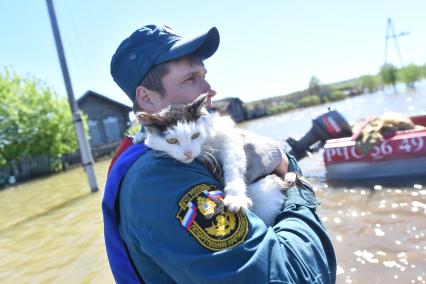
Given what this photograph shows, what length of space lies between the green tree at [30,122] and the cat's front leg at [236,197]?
2922 cm

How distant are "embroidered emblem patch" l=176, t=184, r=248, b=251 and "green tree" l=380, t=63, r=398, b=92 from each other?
75.5 m

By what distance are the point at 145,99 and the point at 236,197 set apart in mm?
888

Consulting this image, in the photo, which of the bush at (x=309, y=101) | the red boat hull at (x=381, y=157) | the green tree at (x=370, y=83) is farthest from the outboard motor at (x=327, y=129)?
the green tree at (x=370, y=83)

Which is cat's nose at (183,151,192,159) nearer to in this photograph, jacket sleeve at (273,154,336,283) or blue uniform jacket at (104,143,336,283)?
blue uniform jacket at (104,143,336,283)

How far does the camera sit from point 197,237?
151cm

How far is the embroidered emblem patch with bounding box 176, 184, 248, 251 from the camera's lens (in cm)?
151

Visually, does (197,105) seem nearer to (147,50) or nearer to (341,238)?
(147,50)

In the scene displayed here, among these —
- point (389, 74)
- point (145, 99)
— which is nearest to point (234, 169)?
Result: point (145, 99)

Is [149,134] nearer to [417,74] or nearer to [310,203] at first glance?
[310,203]

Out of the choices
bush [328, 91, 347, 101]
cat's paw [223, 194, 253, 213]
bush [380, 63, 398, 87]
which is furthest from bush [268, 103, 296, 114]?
cat's paw [223, 194, 253, 213]

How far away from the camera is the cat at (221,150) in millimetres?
2066

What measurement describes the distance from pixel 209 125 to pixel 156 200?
2.97ft

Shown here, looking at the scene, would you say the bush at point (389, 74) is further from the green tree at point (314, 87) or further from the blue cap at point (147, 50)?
the blue cap at point (147, 50)

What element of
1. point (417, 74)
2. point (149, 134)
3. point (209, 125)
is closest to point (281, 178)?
point (209, 125)
